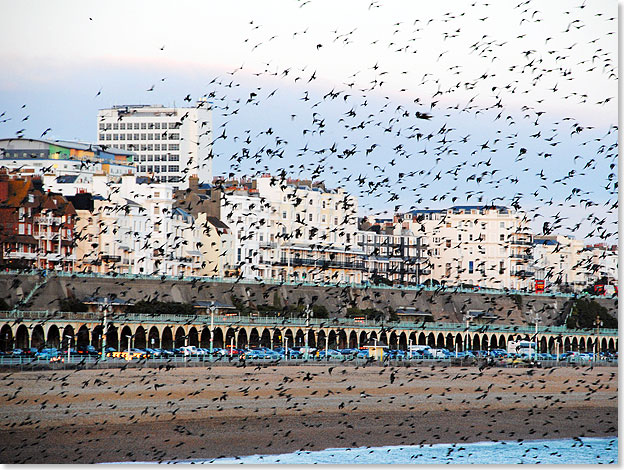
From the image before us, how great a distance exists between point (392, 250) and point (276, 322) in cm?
3915

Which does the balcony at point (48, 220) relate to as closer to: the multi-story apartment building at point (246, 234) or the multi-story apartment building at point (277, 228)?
the multi-story apartment building at point (277, 228)

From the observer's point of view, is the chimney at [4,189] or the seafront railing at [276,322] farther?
the chimney at [4,189]

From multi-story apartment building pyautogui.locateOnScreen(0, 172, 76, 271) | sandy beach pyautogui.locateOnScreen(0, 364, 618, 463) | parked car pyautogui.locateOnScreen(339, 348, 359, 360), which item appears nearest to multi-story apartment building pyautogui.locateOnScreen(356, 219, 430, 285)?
parked car pyautogui.locateOnScreen(339, 348, 359, 360)

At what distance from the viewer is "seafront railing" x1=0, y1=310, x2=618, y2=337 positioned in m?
47.6

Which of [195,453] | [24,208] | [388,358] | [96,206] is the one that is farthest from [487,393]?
[96,206]

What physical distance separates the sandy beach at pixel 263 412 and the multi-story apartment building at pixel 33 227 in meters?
15.2

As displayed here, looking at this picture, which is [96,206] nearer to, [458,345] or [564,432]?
[458,345]

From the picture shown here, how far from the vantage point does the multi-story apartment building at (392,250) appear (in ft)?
279

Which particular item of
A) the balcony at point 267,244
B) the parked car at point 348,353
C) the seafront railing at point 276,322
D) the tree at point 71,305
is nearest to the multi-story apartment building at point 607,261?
the seafront railing at point 276,322

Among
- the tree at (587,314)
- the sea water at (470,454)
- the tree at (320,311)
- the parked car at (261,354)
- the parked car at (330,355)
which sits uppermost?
the tree at (587,314)

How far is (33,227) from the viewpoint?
173 ft

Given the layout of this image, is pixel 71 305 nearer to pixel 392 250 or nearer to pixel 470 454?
pixel 470 454

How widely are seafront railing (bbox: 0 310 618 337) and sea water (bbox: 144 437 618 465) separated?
2041 cm

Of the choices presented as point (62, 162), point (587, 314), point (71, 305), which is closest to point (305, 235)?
point (62, 162)
